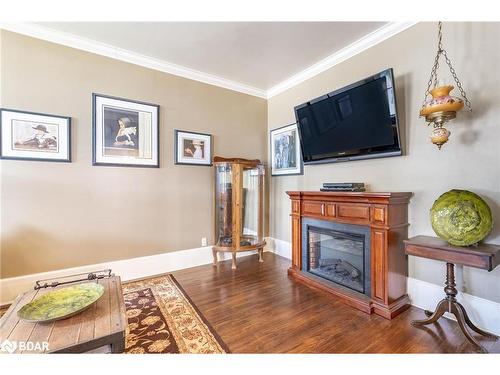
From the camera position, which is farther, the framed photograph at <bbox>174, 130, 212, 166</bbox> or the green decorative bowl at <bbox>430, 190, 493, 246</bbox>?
the framed photograph at <bbox>174, 130, 212, 166</bbox>

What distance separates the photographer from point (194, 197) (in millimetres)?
3266

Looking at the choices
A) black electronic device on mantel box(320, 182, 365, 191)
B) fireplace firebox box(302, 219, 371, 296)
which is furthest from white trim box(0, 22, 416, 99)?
fireplace firebox box(302, 219, 371, 296)

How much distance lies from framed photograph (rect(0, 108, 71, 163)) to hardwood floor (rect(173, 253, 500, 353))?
2.00 metres

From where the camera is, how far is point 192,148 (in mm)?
3225

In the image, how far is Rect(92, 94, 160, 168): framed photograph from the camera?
2611 mm

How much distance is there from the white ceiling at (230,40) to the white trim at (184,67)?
6 centimetres

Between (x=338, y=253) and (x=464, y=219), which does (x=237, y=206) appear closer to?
(x=338, y=253)

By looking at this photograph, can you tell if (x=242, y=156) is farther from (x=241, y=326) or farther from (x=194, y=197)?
(x=241, y=326)

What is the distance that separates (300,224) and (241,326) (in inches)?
53.7

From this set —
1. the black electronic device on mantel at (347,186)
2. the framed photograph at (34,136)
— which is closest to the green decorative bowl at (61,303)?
the framed photograph at (34,136)

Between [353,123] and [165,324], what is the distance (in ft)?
8.50

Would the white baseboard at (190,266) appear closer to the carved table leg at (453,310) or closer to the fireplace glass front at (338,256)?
the carved table leg at (453,310)

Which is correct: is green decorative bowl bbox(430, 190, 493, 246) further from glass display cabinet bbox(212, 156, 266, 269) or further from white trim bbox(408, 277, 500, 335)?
glass display cabinet bbox(212, 156, 266, 269)
